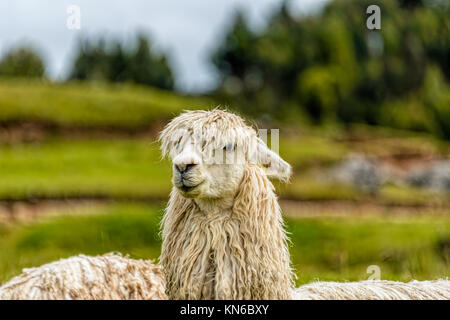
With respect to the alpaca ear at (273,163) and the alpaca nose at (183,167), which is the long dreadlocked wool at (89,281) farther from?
the alpaca nose at (183,167)

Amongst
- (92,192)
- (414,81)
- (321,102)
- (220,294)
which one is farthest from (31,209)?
(414,81)

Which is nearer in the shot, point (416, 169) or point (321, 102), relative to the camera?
point (416, 169)

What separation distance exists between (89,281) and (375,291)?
2714mm

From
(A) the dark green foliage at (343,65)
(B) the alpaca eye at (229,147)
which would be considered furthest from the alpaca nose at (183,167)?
(A) the dark green foliage at (343,65)

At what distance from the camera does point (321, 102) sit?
5903 cm

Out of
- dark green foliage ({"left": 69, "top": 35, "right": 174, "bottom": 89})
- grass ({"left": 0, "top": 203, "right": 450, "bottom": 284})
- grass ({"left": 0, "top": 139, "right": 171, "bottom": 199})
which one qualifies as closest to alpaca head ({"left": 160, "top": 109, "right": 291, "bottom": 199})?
grass ({"left": 0, "top": 203, "right": 450, "bottom": 284})

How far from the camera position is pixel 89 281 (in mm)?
7242

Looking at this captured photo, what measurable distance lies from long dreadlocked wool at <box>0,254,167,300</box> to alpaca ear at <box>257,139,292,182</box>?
2349 millimetres

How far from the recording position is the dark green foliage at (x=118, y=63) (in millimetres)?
62406

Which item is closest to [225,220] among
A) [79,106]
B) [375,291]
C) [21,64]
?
[375,291]
